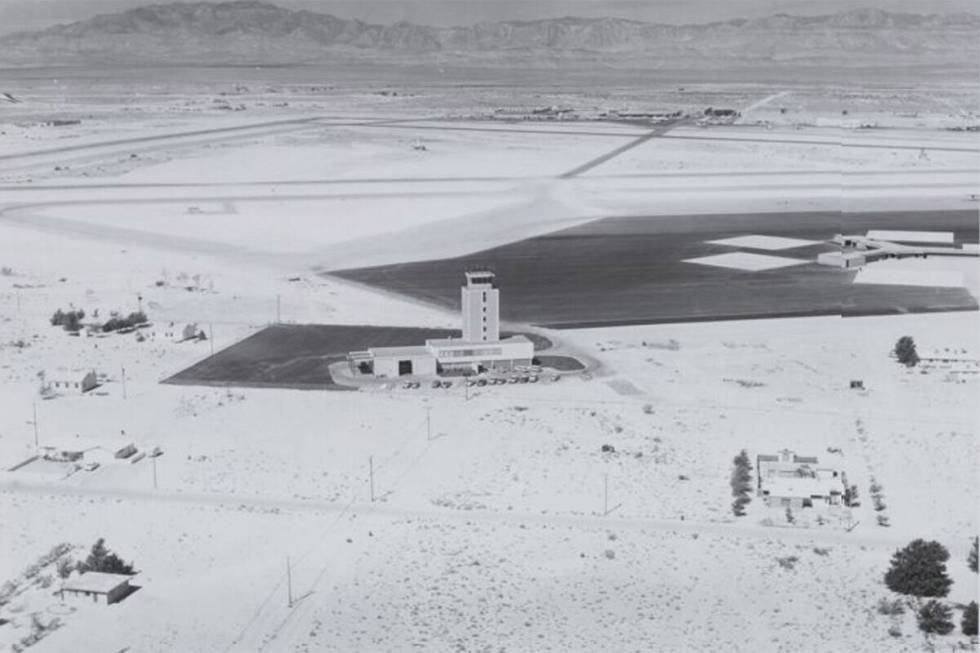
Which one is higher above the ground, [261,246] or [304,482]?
[261,246]

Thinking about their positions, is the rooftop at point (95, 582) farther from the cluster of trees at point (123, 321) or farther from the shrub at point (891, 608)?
the cluster of trees at point (123, 321)

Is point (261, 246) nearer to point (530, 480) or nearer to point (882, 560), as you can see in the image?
point (530, 480)

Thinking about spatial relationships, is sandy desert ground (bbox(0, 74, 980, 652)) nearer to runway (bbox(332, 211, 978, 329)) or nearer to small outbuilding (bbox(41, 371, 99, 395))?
small outbuilding (bbox(41, 371, 99, 395))

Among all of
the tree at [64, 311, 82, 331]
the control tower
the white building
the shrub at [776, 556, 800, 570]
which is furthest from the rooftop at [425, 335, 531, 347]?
the shrub at [776, 556, 800, 570]

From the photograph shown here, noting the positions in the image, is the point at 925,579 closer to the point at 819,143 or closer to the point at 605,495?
the point at 605,495

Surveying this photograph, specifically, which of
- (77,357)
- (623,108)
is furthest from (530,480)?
(623,108)
